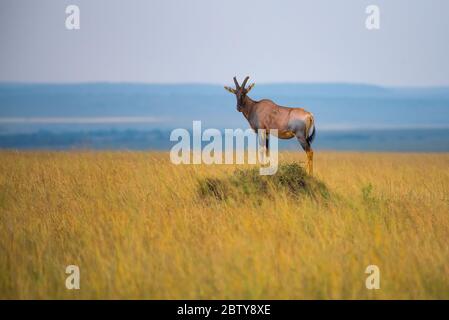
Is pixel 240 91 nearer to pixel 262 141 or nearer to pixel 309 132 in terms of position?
pixel 262 141

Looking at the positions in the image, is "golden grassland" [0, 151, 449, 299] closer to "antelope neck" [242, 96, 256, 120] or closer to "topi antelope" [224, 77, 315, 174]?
"topi antelope" [224, 77, 315, 174]

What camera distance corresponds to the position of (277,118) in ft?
50.0

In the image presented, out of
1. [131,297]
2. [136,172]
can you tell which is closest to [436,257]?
[131,297]

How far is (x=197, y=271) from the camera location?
6656mm

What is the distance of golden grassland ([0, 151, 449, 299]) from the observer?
628 centimetres

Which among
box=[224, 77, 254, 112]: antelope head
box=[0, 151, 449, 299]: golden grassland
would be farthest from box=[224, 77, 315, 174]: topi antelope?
box=[0, 151, 449, 299]: golden grassland

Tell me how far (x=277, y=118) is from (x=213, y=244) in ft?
26.1

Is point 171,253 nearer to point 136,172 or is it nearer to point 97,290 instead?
point 97,290

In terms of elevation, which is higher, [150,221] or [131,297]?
[150,221]

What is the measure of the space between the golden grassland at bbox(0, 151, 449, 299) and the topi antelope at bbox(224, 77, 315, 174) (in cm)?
383
